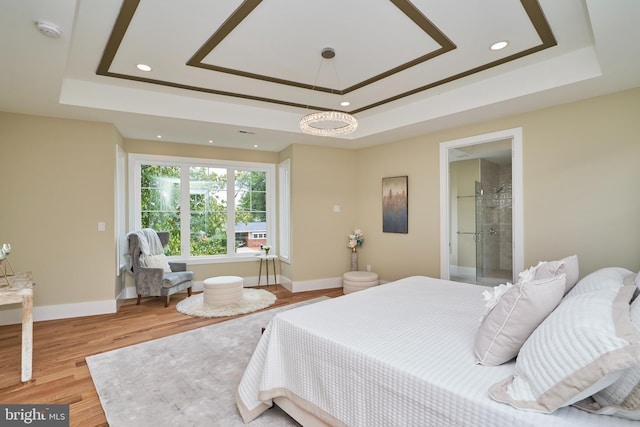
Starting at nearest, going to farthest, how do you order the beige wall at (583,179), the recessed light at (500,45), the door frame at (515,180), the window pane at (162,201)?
the recessed light at (500,45) → the beige wall at (583,179) → the door frame at (515,180) → the window pane at (162,201)

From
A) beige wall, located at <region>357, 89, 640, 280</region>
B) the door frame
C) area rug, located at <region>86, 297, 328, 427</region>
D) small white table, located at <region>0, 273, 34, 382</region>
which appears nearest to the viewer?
area rug, located at <region>86, 297, 328, 427</region>

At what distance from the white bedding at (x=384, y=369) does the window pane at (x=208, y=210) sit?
377 cm

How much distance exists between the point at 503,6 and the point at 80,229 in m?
5.02

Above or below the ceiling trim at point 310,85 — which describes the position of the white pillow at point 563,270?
below

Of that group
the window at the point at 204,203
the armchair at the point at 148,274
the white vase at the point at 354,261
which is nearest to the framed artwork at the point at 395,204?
the white vase at the point at 354,261

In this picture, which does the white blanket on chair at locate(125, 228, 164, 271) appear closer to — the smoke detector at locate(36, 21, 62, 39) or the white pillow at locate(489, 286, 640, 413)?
the smoke detector at locate(36, 21, 62, 39)

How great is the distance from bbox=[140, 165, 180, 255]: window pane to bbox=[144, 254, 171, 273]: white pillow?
0.65m

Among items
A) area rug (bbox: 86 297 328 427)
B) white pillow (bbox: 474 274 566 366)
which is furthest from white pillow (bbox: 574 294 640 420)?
area rug (bbox: 86 297 328 427)

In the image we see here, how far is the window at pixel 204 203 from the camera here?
5.25 m

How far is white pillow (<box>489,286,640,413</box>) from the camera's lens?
1006 millimetres

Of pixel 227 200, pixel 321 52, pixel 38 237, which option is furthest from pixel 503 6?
pixel 38 237

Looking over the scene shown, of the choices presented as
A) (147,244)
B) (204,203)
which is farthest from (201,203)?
(147,244)

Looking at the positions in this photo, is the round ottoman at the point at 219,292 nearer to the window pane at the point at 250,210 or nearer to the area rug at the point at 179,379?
the area rug at the point at 179,379

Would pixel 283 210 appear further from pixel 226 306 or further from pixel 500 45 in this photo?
pixel 500 45
